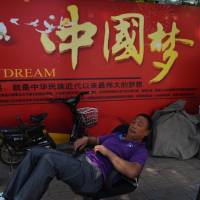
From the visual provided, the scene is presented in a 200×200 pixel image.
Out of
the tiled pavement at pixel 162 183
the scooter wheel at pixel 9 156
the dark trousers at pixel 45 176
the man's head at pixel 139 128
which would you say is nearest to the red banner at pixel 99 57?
the scooter wheel at pixel 9 156

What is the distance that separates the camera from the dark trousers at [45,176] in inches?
110

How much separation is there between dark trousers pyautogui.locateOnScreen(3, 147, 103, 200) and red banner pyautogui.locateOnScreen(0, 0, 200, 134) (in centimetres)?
248

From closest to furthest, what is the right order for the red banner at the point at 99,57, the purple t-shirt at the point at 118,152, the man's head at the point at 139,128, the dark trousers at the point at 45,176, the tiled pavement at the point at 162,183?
the dark trousers at the point at 45,176 < the purple t-shirt at the point at 118,152 < the man's head at the point at 139,128 < the tiled pavement at the point at 162,183 < the red banner at the point at 99,57

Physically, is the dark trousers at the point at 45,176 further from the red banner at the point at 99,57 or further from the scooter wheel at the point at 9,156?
the red banner at the point at 99,57

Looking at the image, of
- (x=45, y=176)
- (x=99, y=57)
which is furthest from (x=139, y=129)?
(x=99, y=57)

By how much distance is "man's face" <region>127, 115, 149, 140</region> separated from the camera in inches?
131

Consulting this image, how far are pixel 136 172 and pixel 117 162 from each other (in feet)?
0.57

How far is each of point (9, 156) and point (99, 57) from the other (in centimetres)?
207

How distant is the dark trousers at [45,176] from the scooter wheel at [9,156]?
186 cm

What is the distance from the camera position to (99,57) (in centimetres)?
565

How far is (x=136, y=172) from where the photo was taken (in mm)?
2904

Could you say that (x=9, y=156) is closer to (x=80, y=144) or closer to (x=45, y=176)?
(x=80, y=144)

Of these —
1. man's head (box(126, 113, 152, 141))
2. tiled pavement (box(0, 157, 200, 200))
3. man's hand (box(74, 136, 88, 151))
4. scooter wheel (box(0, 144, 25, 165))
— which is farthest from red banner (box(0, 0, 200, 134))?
man's head (box(126, 113, 152, 141))

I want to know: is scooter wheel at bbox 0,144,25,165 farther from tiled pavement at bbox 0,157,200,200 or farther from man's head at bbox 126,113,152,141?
man's head at bbox 126,113,152,141
